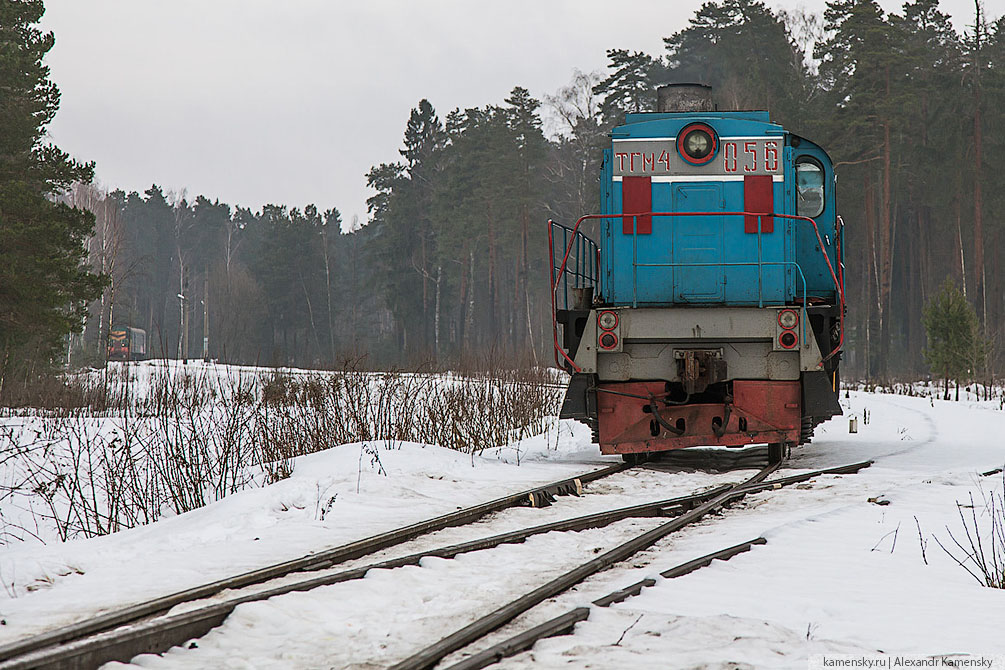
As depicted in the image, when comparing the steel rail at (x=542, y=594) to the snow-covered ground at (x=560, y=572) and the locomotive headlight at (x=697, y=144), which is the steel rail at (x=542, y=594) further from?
the locomotive headlight at (x=697, y=144)

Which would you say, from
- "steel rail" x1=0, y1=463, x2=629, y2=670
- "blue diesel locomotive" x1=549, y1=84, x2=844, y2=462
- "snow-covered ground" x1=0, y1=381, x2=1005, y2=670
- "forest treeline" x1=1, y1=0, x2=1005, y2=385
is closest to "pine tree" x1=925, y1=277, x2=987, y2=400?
"forest treeline" x1=1, y1=0, x2=1005, y2=385

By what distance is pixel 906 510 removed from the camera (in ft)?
20.7

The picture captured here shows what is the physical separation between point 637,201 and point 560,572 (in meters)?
5.48

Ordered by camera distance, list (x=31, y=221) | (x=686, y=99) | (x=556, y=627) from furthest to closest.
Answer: (x=31, y=221), (x=686, y=99), (x=556, y=627)

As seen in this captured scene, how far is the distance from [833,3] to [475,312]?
2848cm

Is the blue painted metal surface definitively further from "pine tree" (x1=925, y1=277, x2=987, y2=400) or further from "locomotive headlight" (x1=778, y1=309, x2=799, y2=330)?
"pine tree" (x1=925, y1=277, x2=987, y2=400)

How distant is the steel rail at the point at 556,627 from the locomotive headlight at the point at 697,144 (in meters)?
5.46

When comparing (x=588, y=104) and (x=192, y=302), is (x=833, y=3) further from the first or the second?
(x=192, y=302)

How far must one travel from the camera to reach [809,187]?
9.54 m

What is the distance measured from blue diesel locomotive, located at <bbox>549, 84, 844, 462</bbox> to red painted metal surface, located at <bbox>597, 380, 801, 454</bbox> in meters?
0.01

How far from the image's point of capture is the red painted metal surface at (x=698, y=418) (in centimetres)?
835

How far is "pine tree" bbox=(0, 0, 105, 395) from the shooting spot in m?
18.2

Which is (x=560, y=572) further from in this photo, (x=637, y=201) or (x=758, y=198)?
(x=758, y=198)

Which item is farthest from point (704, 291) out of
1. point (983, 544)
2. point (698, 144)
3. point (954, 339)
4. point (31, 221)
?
point (954, 339)
